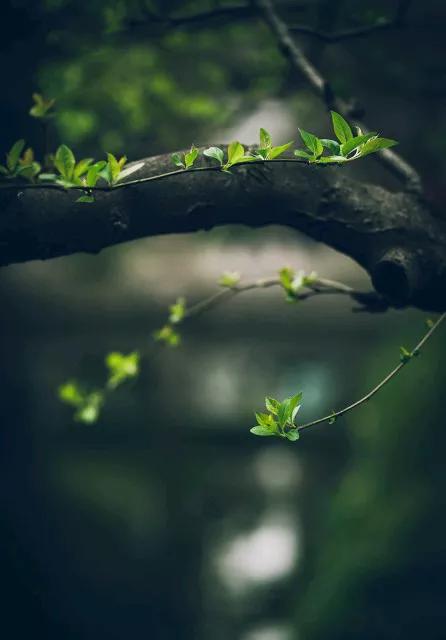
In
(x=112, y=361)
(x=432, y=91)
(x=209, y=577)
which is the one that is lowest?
(x=209, y=577)

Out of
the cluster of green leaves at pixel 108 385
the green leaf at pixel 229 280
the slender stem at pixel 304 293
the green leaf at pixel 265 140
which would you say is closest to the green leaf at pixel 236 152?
the green leaf at pixel 265 140

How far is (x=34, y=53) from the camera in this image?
2.01 meters

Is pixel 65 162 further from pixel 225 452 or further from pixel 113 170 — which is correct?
pixel 225 452

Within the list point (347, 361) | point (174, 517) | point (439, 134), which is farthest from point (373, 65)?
point (174, 517)

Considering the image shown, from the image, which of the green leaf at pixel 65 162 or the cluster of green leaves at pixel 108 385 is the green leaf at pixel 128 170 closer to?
the green leaf at pixel 65 162

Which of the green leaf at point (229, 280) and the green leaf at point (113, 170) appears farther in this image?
the green leaf at point (229, 280)

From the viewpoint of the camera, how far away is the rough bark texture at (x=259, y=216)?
1.00 meters

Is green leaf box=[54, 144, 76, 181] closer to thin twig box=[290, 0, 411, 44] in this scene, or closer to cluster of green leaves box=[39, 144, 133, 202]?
cluster of green leaves box=[39, 144, 133, 202]

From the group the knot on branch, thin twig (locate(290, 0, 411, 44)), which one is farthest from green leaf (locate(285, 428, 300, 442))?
thin twig (locate(290, 0, 411, 44))

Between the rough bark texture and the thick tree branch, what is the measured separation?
0.04m

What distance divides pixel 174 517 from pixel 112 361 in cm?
363

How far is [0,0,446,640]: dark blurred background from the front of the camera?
417 centimetres

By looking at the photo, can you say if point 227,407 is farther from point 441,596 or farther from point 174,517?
point 441,596

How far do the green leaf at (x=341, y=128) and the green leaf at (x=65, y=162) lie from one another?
1.04ft
